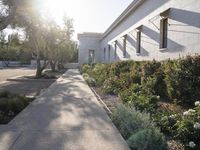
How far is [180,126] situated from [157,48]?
→ 30.6 ft

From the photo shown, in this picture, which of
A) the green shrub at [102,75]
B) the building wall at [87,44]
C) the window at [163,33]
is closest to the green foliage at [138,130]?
the window at [163,33]

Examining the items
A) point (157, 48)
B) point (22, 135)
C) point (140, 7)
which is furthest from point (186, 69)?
point (140, 7)

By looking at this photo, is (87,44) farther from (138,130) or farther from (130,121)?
(138,130)

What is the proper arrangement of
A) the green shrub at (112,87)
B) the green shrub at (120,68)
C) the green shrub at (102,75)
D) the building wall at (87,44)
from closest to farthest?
the green shrub at (112,87), the green shrub at (120,68), the green shrub at (102,75), the building wall at (87,44)

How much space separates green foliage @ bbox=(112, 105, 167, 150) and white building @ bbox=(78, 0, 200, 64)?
4.23 metres

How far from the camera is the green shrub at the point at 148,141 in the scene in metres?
5.47

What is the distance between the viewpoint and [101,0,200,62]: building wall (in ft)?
36.1

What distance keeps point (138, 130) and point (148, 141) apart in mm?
775

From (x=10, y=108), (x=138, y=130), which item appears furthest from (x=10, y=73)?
(x=138, y=130)

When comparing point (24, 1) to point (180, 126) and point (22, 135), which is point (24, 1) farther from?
point (180, 126)

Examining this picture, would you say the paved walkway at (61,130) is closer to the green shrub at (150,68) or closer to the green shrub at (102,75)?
the green shrub at (150,68)

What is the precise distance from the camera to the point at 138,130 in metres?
6.27

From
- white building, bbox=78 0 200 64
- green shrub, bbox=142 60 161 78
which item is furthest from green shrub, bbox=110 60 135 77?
green shrub, bbox=142 60 161 78

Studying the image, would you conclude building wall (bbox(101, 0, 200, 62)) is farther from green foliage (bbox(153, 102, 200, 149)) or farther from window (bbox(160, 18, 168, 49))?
green foliage (bbox(153, 102, 200, 149))
